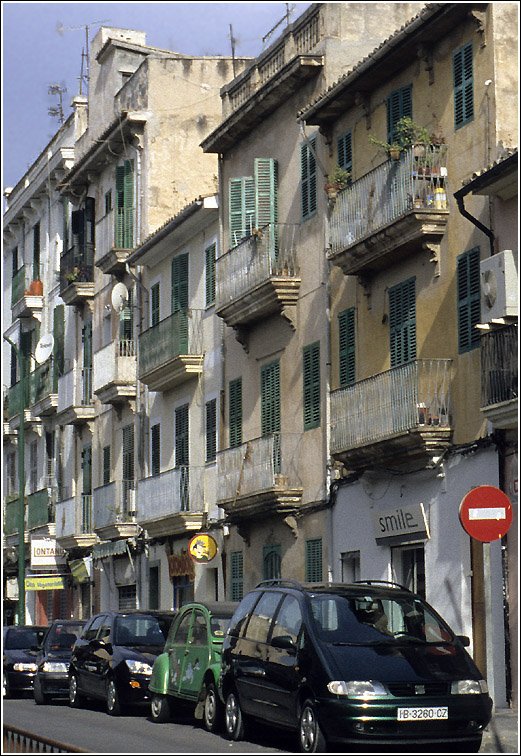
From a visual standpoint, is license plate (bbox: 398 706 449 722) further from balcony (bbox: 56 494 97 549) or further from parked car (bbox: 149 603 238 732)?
balcony (bbox: 56 494 97 549)

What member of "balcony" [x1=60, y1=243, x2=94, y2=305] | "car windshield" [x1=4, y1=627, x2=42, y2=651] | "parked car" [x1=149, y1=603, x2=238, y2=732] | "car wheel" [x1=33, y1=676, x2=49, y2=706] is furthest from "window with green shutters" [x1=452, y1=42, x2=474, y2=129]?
"balcony" [x1=60, y1=243, x2=94, y2=305]

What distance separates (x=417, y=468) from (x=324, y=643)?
333 inches

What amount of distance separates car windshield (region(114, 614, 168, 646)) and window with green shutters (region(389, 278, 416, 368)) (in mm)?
5338

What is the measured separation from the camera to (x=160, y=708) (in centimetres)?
2072

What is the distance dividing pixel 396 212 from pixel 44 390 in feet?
88.2

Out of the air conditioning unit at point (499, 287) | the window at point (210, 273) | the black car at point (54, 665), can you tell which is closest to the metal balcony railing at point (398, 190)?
the air conditioning unit at point (499, 287)

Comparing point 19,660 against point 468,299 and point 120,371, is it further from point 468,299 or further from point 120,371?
point 468,299

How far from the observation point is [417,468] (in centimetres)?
2408

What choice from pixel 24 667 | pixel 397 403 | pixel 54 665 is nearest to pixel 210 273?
pixel 24 667

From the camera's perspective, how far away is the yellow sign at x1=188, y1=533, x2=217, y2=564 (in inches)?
1238

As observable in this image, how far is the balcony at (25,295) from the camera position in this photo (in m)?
52.0

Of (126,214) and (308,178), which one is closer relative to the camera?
(308,178)

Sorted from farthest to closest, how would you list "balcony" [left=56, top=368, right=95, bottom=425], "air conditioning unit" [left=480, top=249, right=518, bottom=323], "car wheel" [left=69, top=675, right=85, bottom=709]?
"balcony" [left=56, top=368, right=95, bottom=425]
"car wheel" [left=69, top=675, right=85, bottom=709]
"air conditioning unit" [left=480, top=249, right=518, bottom=323]

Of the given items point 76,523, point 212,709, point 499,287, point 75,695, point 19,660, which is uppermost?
point 499,287
